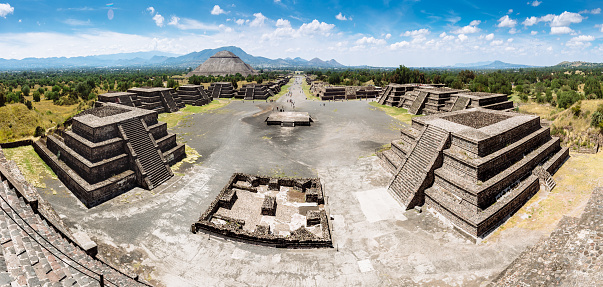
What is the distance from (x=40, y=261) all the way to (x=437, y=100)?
53.0m

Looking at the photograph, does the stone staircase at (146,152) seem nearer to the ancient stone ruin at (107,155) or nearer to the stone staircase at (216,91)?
the ancient stone ruin at (107,155)

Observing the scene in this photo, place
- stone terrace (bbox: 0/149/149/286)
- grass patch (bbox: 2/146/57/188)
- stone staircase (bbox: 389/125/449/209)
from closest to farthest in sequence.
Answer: stone terrace (bbox: 0/149/149/286) < stone staircase (bbox: 389/125/449/209) < grass patch (bbox: 2/146/57/188)

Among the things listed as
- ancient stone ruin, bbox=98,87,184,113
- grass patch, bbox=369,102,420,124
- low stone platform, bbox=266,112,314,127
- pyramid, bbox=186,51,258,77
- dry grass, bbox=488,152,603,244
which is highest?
pyramid, bbox=186,51,258,77

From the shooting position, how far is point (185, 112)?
5178 centimetres

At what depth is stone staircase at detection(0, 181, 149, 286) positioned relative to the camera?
7.95 m

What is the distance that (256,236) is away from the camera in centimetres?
1451

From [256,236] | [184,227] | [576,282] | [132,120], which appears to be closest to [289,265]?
[256,236]

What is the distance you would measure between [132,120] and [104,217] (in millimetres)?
9645

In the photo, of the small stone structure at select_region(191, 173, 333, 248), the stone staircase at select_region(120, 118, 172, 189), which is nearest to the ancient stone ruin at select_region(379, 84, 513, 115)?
the small stone structure at select_region(191, 173, 333, 248)

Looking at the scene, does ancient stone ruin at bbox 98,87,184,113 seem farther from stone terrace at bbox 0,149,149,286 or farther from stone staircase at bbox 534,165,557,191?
stone staircase at bbox 534,165,557,191

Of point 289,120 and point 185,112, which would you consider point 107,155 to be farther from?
point 185,112

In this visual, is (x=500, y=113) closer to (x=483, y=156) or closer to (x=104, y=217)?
(x=483, y=156)

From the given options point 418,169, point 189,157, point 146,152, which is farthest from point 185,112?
point 418,169

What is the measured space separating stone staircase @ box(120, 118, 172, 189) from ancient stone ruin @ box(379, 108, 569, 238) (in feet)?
59.0
